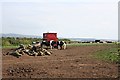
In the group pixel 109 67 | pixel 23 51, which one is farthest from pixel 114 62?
pixel 23 51

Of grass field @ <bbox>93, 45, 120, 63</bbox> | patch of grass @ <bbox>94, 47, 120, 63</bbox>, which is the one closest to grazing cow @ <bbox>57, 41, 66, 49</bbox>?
grass field @ <bbox>93, 45, 120, 63</bbox>

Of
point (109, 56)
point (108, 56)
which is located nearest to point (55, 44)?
point (108, 56)

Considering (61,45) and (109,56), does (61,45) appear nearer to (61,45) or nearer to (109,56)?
(61,45)

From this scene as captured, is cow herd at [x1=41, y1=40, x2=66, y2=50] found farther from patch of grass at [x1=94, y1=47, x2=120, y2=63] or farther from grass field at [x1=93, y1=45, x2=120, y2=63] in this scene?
patch of grass at [x1=94, y1=47, x2=120, y2=63]

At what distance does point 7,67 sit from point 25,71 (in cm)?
131

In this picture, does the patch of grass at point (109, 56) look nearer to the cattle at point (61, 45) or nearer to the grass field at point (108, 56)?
the grass field at point (108, 56)

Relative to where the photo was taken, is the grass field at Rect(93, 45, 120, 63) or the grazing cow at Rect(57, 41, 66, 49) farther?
the grazing cow at Rect(57, 41, 66, 49)

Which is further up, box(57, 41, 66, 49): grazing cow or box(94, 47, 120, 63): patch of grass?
box(57, 41, 66, 49): grazing cow

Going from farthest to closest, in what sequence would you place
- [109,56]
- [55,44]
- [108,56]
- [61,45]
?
[55,44] < [61,45] < [108,56] < [109,56]

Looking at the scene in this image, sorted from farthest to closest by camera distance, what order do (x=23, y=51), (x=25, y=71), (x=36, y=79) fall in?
(x=23, y=51) < (x=25, y=71) < (x=36, y=79)

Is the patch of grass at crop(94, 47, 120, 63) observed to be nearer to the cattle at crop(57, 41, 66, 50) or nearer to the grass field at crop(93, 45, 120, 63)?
the grass field at crop(93, 45, 120, 63)

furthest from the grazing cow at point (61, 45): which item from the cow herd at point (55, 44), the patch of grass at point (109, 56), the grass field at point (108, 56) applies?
the patch of grass at point (109, 56)

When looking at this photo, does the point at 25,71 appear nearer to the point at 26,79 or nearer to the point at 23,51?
the point at 26,79

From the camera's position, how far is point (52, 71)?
11906 millimetres
